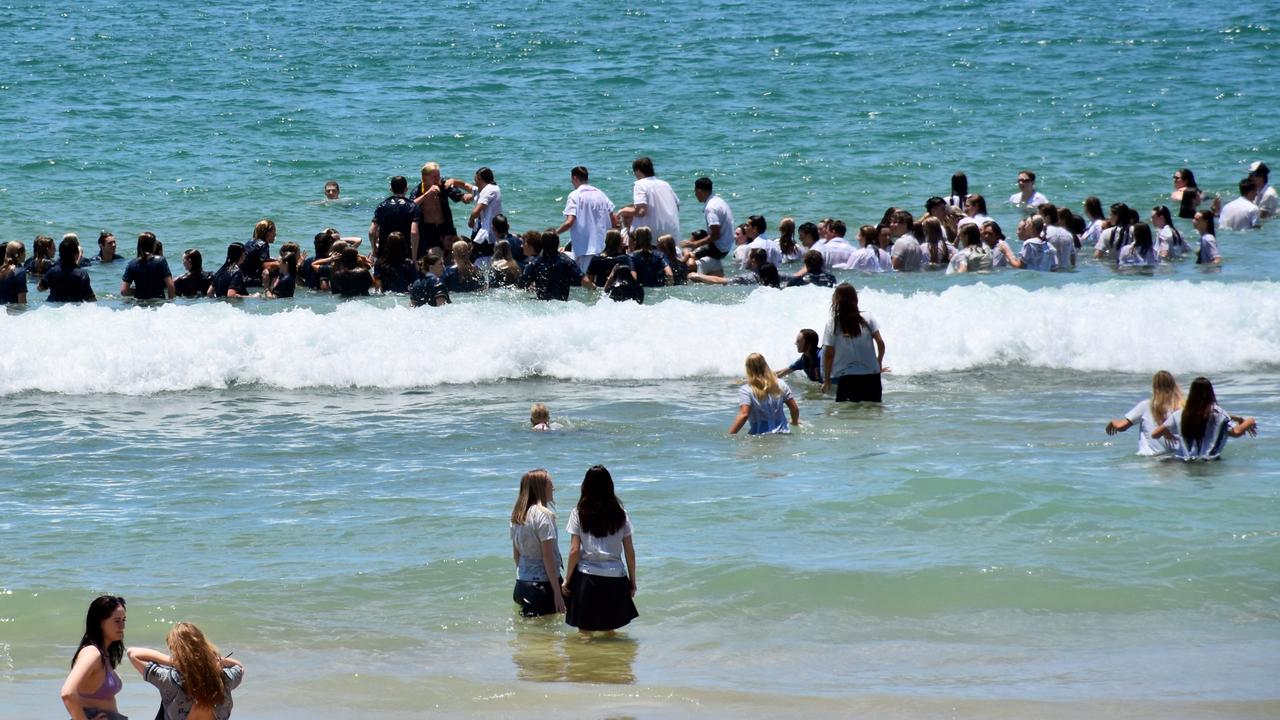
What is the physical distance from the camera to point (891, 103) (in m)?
27.0

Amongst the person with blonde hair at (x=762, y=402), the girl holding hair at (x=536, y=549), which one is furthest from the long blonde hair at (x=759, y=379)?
the girl holding hair at (x=536, y=549)

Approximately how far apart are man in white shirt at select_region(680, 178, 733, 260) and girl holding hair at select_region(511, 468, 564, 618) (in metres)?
10.3

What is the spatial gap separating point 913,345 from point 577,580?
8379 mm

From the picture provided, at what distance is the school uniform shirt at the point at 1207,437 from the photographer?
35.8ft

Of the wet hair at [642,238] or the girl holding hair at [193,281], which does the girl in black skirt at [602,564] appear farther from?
the girl holding hair at [193,281]

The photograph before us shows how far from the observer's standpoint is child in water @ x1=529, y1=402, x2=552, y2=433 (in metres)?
12.6

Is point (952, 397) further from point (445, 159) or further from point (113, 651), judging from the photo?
point (445, 159)

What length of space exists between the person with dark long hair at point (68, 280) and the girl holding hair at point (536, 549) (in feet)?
33.4

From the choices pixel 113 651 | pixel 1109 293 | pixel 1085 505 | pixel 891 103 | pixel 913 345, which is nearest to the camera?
pixel 113 651

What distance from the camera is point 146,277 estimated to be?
57.8 feet

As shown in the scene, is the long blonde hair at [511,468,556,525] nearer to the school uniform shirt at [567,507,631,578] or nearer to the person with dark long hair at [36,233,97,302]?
the school uniform shirt at [567,507,631,578]

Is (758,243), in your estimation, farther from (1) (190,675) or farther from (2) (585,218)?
(1) (190,675)

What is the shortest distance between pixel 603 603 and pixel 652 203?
10.5 meters

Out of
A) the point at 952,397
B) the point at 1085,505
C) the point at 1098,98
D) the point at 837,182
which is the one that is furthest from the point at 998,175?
the point at 1085,505
